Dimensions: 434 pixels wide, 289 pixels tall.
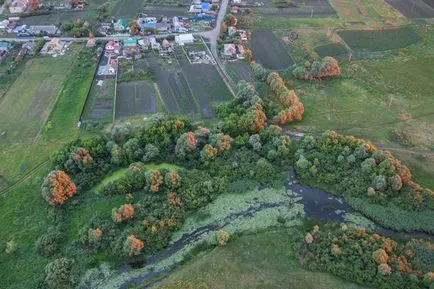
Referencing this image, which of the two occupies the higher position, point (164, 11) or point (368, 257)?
point (164, 11)

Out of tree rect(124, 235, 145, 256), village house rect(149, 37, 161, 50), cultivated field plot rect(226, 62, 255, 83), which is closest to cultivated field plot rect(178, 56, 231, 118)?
cultivated field plot rect(226, 62, 255, 83)

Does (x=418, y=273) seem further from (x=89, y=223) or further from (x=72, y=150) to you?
(x=72, y=150)

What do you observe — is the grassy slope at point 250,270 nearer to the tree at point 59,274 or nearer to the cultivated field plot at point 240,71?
the tree at point 59,274

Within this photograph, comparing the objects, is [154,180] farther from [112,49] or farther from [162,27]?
[162,27]

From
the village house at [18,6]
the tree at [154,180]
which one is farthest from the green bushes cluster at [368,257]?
the village house at [18,6]

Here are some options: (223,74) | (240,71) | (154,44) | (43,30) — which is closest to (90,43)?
(43,30)

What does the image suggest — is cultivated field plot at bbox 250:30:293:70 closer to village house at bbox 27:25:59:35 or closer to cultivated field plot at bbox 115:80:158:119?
cultivated field plot at bbox 115:80:158:119
